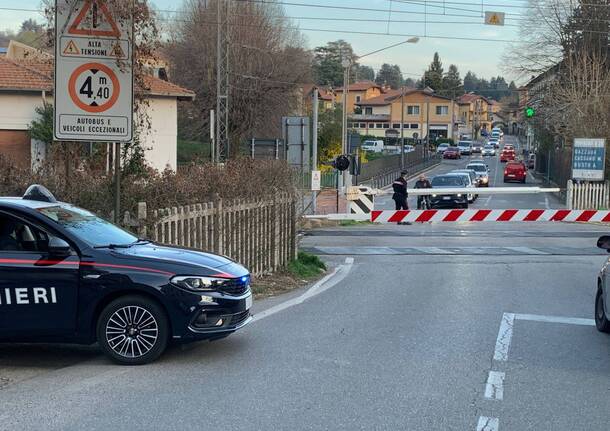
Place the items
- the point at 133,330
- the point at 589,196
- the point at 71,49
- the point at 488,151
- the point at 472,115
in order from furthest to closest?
1. the point at 472,115
2. the point at 488,151
3. the point at 589,196
4. the point at 71,49
5. the point at 133,330

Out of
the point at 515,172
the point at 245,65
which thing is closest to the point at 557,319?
the point at 245,65

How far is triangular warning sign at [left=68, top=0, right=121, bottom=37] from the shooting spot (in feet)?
32.4

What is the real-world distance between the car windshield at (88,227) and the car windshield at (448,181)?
31159mm

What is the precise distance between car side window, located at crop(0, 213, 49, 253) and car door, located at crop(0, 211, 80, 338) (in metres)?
0.05

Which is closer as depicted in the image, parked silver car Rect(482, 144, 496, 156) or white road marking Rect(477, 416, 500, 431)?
white road marking Rect(477, 416, 500, 431)

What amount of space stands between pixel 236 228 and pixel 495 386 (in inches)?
252

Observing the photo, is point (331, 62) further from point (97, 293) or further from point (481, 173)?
point (97, 293)

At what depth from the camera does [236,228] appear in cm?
1257

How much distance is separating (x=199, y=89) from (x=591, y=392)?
4560 centimetres

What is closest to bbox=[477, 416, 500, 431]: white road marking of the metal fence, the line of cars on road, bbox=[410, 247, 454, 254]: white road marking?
bbox=[410, 247, 454, 254]: white road marking

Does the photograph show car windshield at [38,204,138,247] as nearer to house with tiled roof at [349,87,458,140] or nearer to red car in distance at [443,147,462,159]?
red car in distance at [443,147,462,159]

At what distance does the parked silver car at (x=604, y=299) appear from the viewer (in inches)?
356

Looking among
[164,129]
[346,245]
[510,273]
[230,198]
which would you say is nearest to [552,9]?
[164,129]

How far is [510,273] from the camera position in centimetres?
1520
